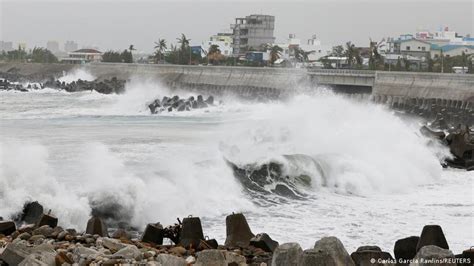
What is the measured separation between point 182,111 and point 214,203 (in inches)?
980

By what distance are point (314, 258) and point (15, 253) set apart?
250cm

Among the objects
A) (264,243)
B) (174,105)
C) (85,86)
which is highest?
(264,243)

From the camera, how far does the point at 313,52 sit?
9194 cm

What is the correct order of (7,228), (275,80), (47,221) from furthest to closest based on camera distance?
1. (275,80)
2. (47,221)
3. (7,228)

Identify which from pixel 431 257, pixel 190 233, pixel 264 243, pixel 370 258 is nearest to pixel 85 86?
pixel 190 233

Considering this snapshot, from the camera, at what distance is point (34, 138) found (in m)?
20.8

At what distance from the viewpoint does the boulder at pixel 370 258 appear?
19.2 feet

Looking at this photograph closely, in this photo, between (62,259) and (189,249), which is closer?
(62,259)

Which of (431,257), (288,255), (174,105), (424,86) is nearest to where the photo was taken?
(431,257)

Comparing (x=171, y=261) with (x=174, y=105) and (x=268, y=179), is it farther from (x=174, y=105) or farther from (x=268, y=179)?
(x=174, y=105)

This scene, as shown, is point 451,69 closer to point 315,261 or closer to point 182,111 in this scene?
point 182,111

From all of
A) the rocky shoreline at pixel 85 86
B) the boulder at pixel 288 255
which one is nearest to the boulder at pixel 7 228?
the boulder at pixel 288 255

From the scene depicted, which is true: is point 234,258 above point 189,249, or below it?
above

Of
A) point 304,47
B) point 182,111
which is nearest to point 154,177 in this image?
point 182,111
